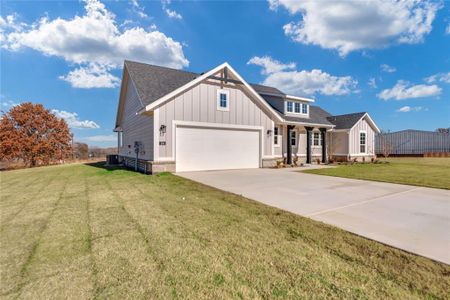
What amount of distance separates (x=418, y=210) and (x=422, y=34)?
16.1 meters

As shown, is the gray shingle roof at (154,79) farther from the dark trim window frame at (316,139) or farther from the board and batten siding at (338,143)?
the board and batten siding at (338,143)

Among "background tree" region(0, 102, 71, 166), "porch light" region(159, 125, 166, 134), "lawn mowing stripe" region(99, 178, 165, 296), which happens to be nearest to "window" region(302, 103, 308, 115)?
"porch light" region(159, 125, 166, 134)

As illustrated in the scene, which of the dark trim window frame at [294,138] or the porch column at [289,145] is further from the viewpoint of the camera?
the dark trim window frame at [294,138]

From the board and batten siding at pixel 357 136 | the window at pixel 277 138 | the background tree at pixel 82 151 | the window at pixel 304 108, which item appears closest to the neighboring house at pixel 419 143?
the board and batten siding at pixel 357 136

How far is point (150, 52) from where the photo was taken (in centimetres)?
1836

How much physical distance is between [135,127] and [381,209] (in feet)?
45.5

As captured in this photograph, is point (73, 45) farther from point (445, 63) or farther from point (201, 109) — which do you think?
point (445, 63)

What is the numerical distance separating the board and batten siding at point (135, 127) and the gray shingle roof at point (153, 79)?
0.94 m

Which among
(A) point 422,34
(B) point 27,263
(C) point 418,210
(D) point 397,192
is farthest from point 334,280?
(A) point 422,34

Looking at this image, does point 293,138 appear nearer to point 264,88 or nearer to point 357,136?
point 264,88

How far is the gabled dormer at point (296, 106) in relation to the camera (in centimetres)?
1680

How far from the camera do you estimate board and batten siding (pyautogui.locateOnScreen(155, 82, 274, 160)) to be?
1062 cm

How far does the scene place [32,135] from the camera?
22.6 metres

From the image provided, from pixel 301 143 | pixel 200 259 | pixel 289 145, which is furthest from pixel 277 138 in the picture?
pixel 200 259
